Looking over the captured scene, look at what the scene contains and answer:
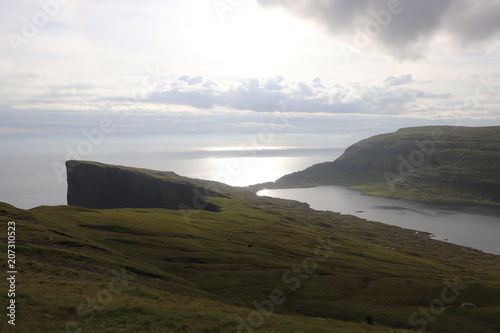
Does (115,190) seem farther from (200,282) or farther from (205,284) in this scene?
(205,284)

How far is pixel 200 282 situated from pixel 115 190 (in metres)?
146

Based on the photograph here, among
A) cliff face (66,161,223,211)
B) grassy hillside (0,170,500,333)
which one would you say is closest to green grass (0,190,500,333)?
grassy hillside (0,170,500,333)

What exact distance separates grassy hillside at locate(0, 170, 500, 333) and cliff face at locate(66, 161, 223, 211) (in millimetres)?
83127

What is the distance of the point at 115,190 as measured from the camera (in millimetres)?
191000

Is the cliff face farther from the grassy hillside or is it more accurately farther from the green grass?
the grassy hillside

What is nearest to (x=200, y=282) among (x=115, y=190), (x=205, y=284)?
(x=205, y=284)

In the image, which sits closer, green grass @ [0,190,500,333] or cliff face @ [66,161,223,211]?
green grass @ [0,190,500,333]

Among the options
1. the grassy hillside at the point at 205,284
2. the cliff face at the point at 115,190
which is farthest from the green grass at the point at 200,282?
the cliff face at the point at 115,190

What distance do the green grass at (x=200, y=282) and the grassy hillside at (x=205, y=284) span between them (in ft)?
0.61

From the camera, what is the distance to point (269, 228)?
121 meters

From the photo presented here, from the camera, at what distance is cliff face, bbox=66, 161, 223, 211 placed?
187500 millimetres

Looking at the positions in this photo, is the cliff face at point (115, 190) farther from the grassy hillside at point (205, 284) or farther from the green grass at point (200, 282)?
the grassy hillside at point (205, 284)

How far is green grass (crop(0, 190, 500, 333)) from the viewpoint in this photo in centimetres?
3312

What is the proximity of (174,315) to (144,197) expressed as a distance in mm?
168455
